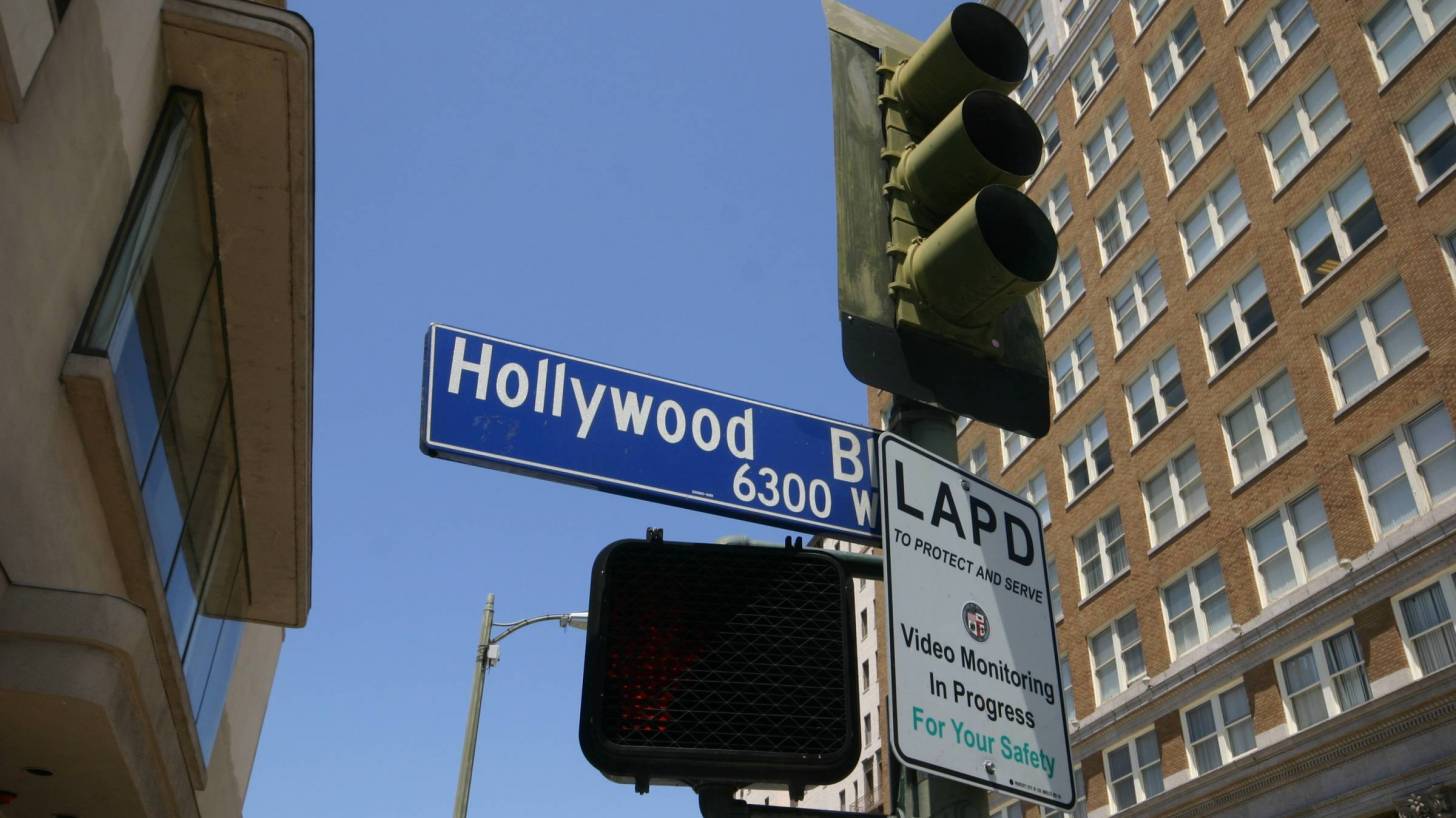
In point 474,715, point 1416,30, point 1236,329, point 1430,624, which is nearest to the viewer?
point 474,715

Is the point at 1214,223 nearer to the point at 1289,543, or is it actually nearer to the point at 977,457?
the point at 1289,543

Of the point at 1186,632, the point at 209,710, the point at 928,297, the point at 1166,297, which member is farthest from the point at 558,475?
the point at 1166,297

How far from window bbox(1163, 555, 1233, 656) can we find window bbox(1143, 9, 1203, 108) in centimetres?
1483

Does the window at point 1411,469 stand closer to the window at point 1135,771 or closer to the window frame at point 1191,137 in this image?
the window at point 1135,771

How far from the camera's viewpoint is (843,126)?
389 centimetres

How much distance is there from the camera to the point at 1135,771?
30.5m

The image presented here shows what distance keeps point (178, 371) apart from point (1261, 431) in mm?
25656

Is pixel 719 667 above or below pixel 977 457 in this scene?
below

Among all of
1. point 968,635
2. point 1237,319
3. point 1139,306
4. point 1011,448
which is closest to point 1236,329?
point 1237,319

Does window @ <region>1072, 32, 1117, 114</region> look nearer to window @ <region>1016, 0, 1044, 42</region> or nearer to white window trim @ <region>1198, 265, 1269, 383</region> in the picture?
window @ <region>1016, 0, 1044, 42</region>

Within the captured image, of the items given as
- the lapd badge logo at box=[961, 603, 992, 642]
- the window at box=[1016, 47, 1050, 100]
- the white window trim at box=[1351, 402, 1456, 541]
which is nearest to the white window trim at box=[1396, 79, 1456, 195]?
the white window trim at box=[1351, 402, 1456, 541]

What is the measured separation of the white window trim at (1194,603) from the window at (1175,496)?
113 cm

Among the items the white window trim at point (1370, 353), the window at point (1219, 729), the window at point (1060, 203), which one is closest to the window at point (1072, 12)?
the window at point (1060, 203)

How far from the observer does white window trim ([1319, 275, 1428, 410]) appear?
24.4 m
